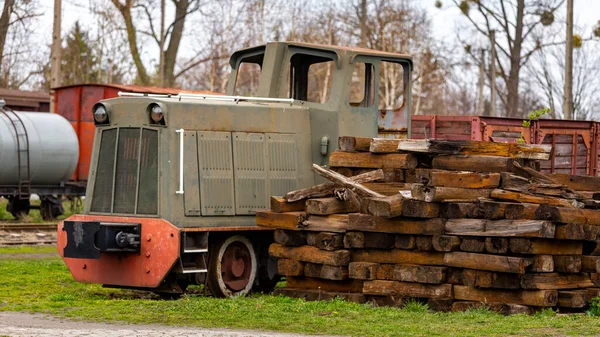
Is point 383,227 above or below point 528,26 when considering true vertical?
below

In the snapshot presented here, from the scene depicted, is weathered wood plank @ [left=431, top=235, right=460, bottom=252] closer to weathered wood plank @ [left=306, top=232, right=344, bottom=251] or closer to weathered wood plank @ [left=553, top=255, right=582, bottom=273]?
weathered wood plank @ [left=553, top=255, right=582, bottom=273]

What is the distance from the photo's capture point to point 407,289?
10.9 metres

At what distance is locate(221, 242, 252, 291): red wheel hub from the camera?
12.0m

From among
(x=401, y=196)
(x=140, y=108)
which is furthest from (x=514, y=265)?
(x=140, y=108)

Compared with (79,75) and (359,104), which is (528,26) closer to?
(79,75)

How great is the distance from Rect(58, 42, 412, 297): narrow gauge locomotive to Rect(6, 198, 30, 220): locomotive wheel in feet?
43.9

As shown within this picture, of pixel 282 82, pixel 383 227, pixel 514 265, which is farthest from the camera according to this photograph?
pixel 282 82

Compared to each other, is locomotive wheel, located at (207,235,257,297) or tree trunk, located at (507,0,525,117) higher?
tree trunk, located at (507,0,525,117)

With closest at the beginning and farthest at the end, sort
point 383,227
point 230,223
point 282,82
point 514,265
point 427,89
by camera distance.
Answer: point 514,265
point 383,227
point 230,223
point 282,82
point 427,89

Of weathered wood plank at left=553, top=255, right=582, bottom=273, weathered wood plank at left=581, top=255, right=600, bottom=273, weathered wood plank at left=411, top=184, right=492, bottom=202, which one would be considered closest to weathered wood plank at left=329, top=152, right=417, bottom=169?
weathered wood plank at left=411, top=184, right=492, bottom=202

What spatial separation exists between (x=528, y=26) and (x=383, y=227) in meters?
41.4

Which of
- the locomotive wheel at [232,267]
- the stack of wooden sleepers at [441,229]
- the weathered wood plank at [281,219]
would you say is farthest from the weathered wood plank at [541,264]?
the locomotive wheel at [232,267]

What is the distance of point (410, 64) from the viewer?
13.1 meters

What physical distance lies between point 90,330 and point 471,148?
4519 millimetres
